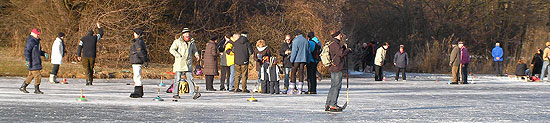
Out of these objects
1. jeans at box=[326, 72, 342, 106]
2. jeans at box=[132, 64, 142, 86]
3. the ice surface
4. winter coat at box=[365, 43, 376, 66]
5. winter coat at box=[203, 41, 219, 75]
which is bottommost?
the ice surface

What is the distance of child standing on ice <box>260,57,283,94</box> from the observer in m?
19.5

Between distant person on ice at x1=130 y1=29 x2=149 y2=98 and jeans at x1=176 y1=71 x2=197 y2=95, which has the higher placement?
distant person on ice at x1=130 y1=29 x2=149 y2=98

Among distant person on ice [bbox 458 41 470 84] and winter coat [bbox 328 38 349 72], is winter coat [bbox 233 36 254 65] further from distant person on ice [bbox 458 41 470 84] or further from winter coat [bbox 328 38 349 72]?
distant person on ice [bbox 458 41 470 84]

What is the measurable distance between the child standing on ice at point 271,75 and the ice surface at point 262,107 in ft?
2.14

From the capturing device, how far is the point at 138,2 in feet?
103

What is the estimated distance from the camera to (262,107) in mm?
15195

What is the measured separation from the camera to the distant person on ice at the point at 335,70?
1418 cm

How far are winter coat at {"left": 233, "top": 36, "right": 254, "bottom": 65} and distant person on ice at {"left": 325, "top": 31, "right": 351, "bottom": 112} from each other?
5.29 m

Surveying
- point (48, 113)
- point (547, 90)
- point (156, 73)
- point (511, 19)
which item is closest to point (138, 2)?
point (156, 73)

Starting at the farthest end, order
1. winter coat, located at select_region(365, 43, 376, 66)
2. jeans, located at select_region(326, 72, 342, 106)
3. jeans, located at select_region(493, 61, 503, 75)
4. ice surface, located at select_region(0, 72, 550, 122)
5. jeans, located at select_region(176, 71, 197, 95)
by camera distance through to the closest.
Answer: winter coat, located at select_region(365, 43, 376, 66), jeans, located at select_region(493, 61, 503, 75), jeans, located at select_region(176, 71, 197, 95), jeans, located at select_region(326, 72, 342, 106), ice surface, located at select_region(0, 72, 550, 122)

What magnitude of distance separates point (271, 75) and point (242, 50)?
864 mm

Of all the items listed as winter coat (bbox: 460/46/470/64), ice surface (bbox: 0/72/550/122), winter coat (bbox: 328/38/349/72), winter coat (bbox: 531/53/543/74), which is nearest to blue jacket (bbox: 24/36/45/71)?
ice surface (bbox: 0/72/550/122)

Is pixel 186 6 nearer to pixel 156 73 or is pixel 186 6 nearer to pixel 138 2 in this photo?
pixel 138 2

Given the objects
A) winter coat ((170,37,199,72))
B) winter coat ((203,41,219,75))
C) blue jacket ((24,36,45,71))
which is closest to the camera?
winter coat ((170,37,199,72))
